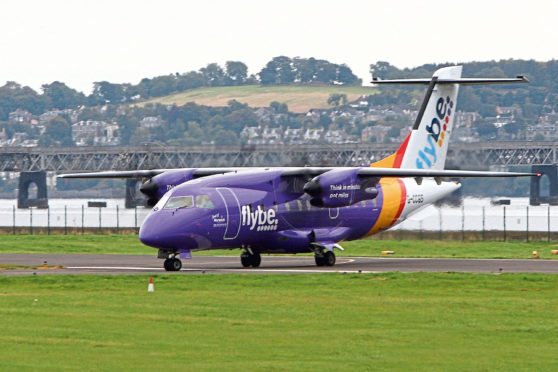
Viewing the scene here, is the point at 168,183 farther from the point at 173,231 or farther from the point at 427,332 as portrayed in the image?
the point at 427,332

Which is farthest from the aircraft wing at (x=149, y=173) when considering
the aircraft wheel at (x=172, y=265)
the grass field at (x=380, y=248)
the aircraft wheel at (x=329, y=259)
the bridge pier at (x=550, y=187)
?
the bridge pier at (x=550, y=187)

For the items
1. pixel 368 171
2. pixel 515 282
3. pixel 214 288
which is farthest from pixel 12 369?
pixel 368 171

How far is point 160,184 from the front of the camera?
48125mm

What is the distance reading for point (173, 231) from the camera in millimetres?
40656

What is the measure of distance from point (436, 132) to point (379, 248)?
32.8 ft

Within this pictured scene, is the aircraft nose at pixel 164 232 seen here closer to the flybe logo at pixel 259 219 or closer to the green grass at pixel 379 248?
the flybe logo at pixel 259 219

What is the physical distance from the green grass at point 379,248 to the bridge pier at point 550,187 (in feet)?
375

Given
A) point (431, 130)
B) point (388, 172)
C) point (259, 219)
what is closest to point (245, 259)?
point (259, 219)

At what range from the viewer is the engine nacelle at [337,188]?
1737 inches

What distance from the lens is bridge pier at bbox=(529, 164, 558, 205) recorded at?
17762 cm

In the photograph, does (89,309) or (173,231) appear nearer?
(89,309)

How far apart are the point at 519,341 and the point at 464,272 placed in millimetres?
17447

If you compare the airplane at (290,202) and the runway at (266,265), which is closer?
the airplane at (290,202)

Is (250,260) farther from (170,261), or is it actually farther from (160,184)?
(160,184)
